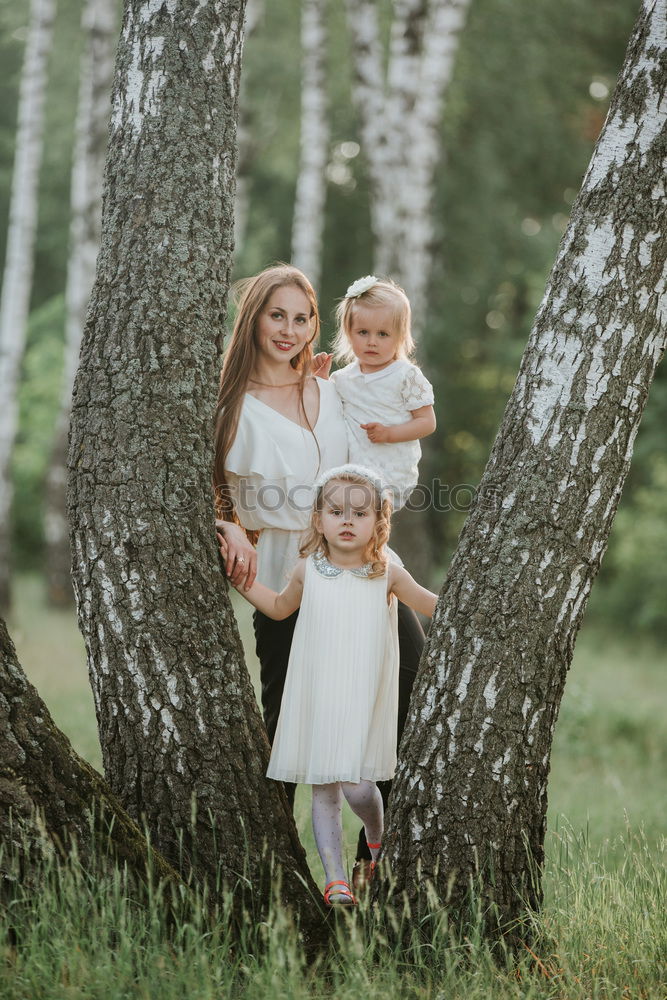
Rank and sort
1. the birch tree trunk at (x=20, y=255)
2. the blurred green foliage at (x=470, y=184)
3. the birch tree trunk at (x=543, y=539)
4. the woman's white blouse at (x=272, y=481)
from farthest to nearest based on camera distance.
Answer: the blurred green foliage at (x=470, y=184) → the birch tree trunk at (x=20, y=255) → the woman's white blouse at (x=272, y=481) → the birch tree trunk at (x=543, y=539)

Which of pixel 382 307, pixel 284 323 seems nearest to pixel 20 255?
pixel 382 307

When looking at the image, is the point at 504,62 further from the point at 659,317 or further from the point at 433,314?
the point at 659,317

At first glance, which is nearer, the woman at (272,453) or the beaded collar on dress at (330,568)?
the beaded collar on dress at (330,568)

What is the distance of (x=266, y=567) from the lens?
353cm

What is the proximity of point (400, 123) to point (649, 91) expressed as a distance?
23.8 ft

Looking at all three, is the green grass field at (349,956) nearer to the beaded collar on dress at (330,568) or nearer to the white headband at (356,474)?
the beaded collar on dress at (330,568)

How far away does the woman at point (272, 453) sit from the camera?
3.46m

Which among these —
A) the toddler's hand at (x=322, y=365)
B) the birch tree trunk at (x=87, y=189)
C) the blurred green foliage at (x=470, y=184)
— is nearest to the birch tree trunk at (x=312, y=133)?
the birch tree trunk at (x=87, y=189)

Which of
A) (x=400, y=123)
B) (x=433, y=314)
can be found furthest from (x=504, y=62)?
(x=400, y=123)

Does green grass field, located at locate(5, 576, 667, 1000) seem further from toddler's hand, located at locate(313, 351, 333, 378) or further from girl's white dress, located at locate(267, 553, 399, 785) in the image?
toddler's hand, located at locate(313, 351, 333, 378)

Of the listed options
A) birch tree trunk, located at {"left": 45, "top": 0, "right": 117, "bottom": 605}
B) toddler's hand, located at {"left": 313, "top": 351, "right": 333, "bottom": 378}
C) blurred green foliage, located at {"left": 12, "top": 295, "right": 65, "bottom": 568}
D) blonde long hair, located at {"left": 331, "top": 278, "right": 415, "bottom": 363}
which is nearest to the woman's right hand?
toddler's hand, located at {"left": 313, "top": 351, "right": 333, "bottom": 378}

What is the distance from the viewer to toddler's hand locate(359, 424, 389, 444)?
11.9 ft

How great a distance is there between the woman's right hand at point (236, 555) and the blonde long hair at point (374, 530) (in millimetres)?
230

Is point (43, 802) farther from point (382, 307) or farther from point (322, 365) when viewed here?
point (382, 307)
